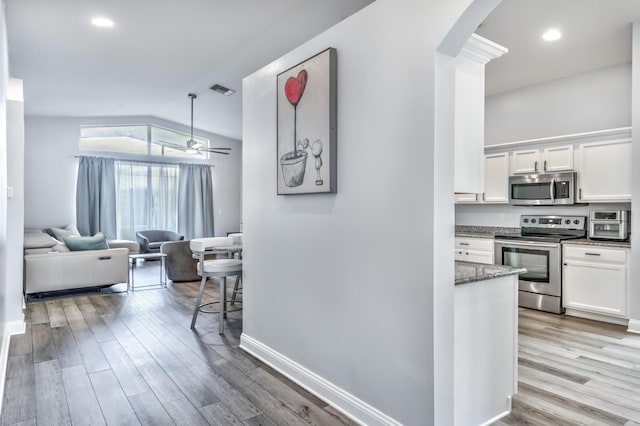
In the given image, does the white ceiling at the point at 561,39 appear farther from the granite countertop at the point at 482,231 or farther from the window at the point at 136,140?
the window at the point at 136,140

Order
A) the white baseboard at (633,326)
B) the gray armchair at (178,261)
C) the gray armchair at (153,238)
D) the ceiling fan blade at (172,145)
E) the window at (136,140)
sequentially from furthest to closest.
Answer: the ceiling fan blade at (172,145)
the window at (136,140)
the gray armchair at (153,238)
the gray armchair at (178,261)
the white baseboard at (633,326)

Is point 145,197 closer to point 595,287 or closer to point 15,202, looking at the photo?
point 15,202

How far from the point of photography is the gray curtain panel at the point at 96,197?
306 inches

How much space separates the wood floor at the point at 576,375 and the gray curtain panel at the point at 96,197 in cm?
775

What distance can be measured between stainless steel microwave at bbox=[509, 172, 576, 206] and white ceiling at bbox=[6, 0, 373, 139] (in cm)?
287

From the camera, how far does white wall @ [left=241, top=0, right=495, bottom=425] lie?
1.75 m

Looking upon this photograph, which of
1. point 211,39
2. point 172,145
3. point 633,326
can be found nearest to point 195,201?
point 172,145

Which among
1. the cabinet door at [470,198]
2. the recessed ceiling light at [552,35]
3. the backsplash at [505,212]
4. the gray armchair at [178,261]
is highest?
the recessed ceiling light at [552,35]

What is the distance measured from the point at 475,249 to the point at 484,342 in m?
3.04

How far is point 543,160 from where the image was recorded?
454 centimetres

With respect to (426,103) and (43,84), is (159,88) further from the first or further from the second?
(426,103)

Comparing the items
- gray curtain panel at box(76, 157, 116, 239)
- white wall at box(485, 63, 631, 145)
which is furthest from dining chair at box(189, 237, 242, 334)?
gray curtain panel at box(76, 157, 116, 239)

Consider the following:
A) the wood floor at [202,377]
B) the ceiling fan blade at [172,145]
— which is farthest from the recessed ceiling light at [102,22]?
the ceiling fan blade at [172,145]

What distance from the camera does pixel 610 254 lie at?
3842mm
